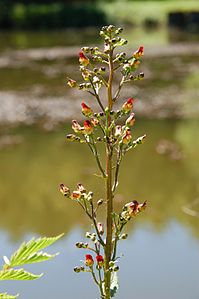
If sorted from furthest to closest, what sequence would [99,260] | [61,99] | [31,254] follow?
[61,99] < [99,260] < [31,254]

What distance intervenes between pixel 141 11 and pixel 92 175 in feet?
71.5

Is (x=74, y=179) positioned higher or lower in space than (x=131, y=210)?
higher

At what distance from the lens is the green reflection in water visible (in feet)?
20.4

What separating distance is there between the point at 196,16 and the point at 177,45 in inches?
261

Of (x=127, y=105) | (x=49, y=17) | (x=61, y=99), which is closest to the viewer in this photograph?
(x=127, y=105)

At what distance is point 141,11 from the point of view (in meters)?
28.4

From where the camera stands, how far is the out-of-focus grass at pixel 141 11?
27.6 m

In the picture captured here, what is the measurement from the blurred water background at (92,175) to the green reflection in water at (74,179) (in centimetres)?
1

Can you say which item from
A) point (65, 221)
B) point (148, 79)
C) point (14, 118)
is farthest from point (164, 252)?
point (148, 79)

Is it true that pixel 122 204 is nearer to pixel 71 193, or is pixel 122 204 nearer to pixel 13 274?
pixel 71 193

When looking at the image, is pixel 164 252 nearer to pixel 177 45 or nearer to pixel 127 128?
pixel 127 128

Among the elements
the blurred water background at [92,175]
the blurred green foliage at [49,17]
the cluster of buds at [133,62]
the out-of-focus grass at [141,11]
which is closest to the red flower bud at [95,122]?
the cluster of buds at [133,62]

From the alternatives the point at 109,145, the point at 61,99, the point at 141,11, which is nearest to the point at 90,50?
the point at 109,145

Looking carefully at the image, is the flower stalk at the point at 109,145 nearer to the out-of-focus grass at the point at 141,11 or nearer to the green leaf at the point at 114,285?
the green leaf at the point at 114,285
